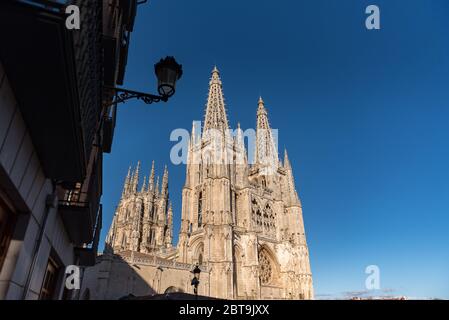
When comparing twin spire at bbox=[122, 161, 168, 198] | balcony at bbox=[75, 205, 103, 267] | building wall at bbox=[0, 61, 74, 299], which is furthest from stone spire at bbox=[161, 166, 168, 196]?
building wall at bbox=[0, 61, 74, 299]

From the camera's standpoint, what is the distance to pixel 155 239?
1911 inches

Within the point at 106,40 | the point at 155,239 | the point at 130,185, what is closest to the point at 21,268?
the point at 106,40

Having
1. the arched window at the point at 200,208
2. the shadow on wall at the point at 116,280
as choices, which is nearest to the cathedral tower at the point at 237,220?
the arched window at the point at 200,208

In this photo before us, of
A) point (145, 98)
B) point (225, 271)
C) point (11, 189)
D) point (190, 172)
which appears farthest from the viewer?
point (190, 172)

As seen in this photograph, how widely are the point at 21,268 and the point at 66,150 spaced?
75.8 inches

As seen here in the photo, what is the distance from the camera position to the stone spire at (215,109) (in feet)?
145

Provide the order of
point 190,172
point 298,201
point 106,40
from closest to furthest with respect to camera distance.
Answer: point 106,40
point 190,172
point 298,201

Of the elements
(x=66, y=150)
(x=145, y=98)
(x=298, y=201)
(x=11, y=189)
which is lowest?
(x=11, y=189)

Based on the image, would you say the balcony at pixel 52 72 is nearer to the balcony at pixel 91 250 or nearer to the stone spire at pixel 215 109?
the balcony at pixel 91 250

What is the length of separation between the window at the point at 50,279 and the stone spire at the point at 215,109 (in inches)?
1424

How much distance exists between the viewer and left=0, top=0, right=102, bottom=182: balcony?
2.61 metres

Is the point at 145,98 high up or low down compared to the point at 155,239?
down

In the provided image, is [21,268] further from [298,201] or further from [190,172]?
[298,201]

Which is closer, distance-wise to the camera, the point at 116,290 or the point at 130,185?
the point at 116,290
